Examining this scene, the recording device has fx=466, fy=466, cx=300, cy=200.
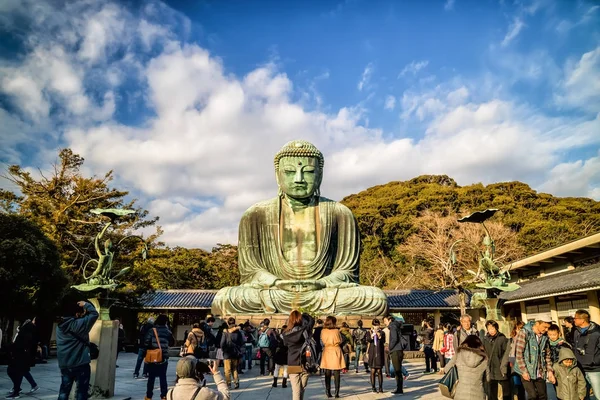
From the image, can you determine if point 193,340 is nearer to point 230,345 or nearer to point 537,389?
point 230,345

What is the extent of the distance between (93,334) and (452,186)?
4089cm

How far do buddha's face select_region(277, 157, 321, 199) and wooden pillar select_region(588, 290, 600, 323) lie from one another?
9.36 metres

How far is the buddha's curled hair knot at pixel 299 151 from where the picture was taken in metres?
14.8

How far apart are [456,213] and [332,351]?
104ft

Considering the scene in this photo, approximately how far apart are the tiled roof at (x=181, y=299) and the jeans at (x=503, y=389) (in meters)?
17.1

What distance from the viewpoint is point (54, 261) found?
40.0 feet

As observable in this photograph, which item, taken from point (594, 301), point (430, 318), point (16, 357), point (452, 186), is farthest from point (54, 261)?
point (452, 186)

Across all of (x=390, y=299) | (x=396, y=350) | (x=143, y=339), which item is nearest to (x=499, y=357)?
(x=396, y=350)

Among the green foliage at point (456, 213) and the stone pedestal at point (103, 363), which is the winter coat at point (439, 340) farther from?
the green foliage at point (456, 213)

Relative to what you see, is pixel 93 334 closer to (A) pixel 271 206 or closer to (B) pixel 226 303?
(B) pixel 226 303

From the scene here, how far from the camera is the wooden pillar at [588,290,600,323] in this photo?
569 inches

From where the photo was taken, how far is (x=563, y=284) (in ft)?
51.2

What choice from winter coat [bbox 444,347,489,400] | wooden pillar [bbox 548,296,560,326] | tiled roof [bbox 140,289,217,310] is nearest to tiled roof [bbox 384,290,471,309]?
wooden pillar [bbox 548,296,560,326]

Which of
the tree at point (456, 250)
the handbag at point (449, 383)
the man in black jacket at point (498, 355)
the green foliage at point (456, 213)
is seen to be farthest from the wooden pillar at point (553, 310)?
the handbag at point (449, 383)
